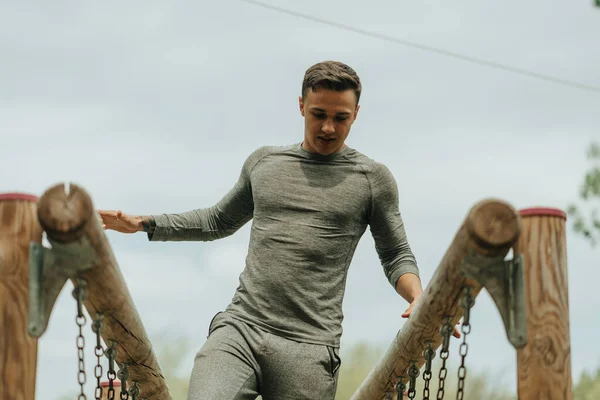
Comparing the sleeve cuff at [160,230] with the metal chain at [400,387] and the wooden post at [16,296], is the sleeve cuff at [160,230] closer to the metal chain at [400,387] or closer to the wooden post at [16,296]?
the wooden post at [16,296]

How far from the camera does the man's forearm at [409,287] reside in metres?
4.12

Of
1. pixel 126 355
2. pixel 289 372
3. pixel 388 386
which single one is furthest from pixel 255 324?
pixel 388 386

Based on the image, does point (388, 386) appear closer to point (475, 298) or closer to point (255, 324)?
point (255, 324)

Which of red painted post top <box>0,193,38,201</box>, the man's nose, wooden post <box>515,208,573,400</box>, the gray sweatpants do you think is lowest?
the gray sweatpants

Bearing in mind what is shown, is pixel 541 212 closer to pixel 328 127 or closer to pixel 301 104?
pixel 328 127

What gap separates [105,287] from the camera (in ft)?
11.2

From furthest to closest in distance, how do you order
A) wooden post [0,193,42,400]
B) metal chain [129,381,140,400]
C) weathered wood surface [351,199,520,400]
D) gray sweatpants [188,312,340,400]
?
metal chain [129,381,140,400]
gray sweatpants [188,312,340,400]
wooden post [0,193,42,400]
weathered wood surface [351,199,520,400]

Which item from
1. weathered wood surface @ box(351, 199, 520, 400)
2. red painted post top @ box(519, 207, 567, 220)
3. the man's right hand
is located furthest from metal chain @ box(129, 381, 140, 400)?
red painted post top @ box(519, 207, 567, 220)

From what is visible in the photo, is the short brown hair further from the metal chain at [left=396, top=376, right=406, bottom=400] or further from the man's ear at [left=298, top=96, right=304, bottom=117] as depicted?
the metal chain at [left=396, top=376, right=406, bottom=400]

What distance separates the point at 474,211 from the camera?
3.15m

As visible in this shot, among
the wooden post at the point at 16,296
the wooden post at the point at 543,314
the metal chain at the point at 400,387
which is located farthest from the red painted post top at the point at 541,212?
the wooden post at the point at 16,296

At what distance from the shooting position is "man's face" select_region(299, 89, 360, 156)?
407 centimetres

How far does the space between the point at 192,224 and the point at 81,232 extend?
133cm

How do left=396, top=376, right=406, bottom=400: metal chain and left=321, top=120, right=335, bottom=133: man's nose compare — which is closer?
left=321, top=120, right=335, bottom=133: man's nose
